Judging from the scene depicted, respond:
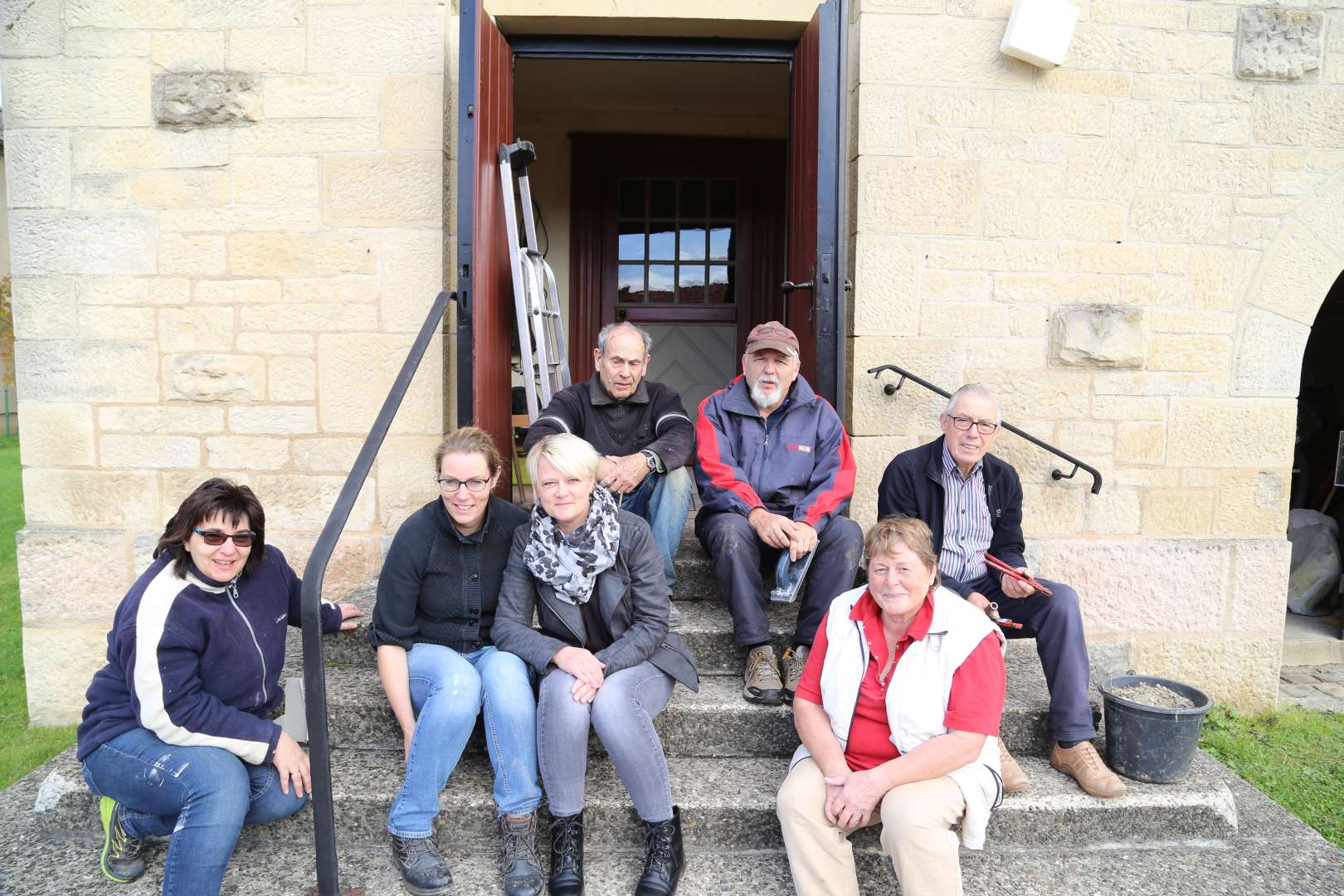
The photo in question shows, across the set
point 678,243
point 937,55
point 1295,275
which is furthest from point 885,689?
point 678,243

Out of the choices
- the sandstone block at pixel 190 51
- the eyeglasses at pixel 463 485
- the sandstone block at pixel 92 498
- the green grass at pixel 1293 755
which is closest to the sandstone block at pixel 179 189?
the sandstone block at pixel 190 51

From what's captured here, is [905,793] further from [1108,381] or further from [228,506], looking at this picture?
[1108,381]

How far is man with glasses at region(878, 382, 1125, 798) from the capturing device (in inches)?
102

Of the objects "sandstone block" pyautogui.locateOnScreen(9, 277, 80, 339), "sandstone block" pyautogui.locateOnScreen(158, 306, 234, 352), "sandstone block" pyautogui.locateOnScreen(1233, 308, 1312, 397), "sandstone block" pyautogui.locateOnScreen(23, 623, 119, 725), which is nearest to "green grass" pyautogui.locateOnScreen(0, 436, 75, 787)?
"sandstone block" pyautogui.locateOnScreen(23, 623, 119, 725)

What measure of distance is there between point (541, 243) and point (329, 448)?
263cm

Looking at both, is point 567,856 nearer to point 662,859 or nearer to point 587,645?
point 662,859

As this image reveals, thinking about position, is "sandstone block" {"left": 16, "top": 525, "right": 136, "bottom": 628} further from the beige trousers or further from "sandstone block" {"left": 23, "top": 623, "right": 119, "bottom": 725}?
the beige trousers

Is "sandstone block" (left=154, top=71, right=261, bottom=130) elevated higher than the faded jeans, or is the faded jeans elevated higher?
"sandstone block" (left=154, top=71, right=261, bottom=130)

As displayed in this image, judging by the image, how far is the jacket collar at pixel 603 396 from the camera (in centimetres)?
324

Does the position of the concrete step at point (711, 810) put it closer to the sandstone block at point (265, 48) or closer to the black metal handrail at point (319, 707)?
the black metal handrail at point (319, 707)

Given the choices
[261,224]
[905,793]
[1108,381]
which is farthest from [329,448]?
[1108,381]

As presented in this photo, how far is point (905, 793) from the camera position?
2.05 meters

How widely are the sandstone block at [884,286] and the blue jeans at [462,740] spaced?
A: 1.99 metres

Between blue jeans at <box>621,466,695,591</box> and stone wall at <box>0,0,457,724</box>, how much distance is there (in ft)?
3.07
